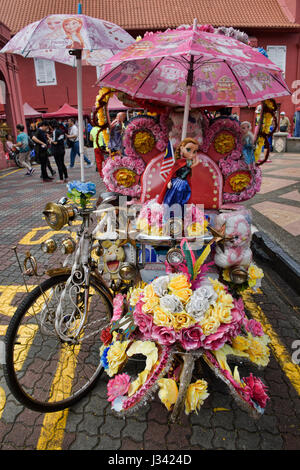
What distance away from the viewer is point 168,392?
6.46ft

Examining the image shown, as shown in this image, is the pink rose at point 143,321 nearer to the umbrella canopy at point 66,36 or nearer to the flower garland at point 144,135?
the flower garland at point 144,135

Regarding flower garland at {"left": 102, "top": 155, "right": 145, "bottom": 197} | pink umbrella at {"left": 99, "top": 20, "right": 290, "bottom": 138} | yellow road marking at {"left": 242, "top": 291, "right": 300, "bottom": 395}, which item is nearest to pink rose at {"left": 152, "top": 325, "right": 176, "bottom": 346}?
yellow road marking at {"left": 242, "top": 291, "right": 300, "bottom": 395}

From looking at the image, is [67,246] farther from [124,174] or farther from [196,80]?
[196,80]

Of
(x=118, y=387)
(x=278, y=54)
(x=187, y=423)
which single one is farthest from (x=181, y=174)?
(x=278, y=54)

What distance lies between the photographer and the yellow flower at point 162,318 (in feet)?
6.57

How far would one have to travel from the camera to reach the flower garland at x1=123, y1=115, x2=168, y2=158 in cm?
320

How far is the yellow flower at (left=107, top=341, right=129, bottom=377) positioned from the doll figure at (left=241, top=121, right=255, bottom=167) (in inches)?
82.0

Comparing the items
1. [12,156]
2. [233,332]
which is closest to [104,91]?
[233,332]

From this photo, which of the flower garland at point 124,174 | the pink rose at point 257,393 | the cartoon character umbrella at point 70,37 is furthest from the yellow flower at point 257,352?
the cartoon character umbrella at point 70,37

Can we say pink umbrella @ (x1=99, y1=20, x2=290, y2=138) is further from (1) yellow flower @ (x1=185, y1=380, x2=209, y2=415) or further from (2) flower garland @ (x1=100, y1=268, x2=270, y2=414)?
(1) yellow flower @ (x1=185, y1=380, x2=209, y2=415)

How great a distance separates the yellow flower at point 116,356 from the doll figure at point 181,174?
3.52 ft

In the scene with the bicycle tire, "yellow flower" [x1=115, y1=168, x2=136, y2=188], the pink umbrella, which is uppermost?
the pink umbrella

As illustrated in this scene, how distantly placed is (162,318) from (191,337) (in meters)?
0.21
